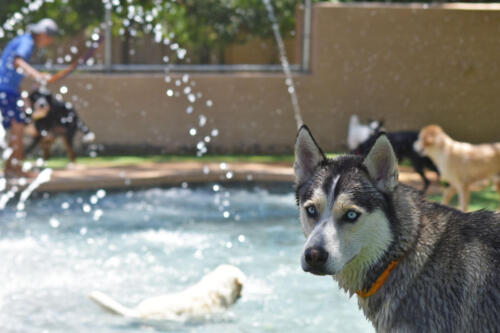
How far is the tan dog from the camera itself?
27.6ft

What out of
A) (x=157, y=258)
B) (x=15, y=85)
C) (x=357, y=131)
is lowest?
(x=157, y=258)

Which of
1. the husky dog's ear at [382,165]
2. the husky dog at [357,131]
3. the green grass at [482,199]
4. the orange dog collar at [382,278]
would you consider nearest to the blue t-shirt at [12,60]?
the husky dog at [357,131]

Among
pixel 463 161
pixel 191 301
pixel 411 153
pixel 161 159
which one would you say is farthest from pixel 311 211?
pixel 161 159

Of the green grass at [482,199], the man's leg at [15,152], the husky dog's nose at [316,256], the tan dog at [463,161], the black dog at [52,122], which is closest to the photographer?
the husky dog's nose at [316,256]

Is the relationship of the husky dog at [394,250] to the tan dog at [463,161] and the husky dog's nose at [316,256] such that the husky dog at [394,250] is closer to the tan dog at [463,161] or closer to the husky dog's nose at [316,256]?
the husky dog's nose at [316,256]

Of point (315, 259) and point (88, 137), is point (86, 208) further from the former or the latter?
point (315, 259)

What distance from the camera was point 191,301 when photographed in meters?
5.53

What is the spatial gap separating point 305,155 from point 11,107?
812 cm

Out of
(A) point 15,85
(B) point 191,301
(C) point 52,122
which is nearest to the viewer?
(B) point 191,301

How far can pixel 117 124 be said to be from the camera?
1366cm

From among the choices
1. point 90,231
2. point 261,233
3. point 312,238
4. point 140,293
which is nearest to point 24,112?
point 90,231

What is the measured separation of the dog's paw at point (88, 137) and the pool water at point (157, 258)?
9.24 ft

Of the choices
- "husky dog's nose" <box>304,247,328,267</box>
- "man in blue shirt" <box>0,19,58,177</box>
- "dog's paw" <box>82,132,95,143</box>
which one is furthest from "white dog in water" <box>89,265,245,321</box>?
"dog's paw" <box>82,132,95,143</box>

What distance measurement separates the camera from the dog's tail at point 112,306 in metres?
5.41
